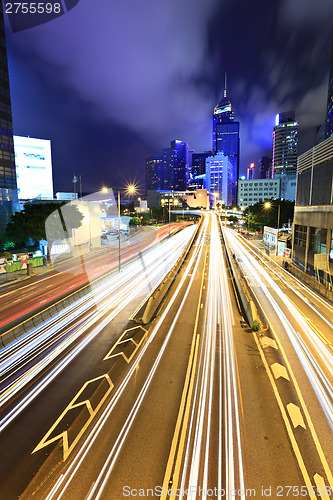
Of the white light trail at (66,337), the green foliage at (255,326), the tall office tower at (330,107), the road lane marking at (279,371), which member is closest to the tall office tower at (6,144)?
the white light trail at (66,337)

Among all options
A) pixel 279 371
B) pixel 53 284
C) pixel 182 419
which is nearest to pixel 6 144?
pixel 53 284

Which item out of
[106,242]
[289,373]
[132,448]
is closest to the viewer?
[132,448]

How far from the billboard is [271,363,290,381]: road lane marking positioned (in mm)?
103123

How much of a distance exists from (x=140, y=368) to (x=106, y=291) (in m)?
14.0

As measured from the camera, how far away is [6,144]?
56062 millimetres

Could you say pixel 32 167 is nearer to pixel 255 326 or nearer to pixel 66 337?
pixel 66 337

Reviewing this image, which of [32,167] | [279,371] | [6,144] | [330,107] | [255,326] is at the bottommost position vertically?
[279,371]

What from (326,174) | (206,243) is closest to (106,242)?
(206,243)

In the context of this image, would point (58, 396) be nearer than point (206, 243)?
Yes

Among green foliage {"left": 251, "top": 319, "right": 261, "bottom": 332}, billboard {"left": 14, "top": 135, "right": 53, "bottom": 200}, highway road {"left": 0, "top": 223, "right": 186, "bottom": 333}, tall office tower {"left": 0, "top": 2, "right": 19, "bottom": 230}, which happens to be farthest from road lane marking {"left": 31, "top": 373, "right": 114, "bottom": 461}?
billboard {"left": 14, "top": 135, "right": 53, "bottom": 200}

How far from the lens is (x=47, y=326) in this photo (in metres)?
17.5

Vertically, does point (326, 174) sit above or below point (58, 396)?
above

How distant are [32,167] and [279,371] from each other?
11736 centimetres

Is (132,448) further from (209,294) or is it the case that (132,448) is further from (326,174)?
(326,174)
